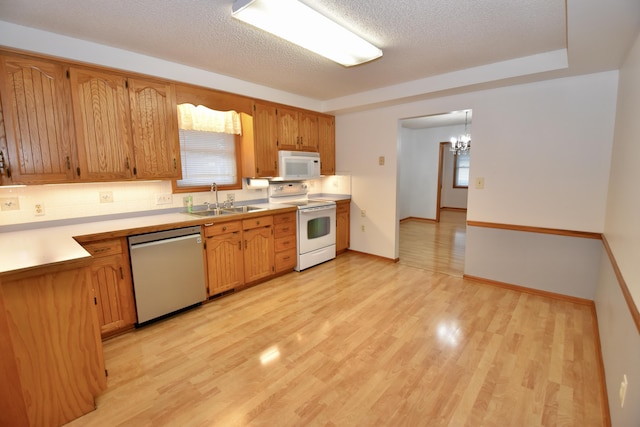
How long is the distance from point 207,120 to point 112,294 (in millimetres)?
2071

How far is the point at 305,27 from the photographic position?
201cm

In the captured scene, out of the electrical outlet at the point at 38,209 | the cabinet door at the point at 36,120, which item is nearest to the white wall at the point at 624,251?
the cabinet door at the point at 36,120

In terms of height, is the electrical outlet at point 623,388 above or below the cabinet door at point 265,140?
below

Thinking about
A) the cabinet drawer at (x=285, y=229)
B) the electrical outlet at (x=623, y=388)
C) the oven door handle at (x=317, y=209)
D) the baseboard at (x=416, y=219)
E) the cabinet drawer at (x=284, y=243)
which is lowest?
the baseboard at (x=416, y=219)

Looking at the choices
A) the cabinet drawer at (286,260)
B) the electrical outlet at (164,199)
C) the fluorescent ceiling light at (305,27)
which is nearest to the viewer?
the fluorescent ceiling light at (305,27)

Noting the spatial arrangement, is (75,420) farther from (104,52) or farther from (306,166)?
(306,166)

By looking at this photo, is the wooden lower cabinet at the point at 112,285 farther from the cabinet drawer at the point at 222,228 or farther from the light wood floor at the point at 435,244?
the light wood floor at the point at 435,244

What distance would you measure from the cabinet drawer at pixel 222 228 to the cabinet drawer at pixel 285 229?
56 cm

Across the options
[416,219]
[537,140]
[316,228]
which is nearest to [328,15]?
[537,140]

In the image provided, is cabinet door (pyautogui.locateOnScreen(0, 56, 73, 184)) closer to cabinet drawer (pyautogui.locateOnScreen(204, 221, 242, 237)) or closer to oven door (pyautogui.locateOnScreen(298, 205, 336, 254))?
cabinet drawer (pyautogui.locateOnScreen(204, 221, 242, 237))

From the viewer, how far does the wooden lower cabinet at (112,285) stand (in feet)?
7.50

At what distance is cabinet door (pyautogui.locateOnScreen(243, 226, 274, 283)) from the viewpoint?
3.36 metres

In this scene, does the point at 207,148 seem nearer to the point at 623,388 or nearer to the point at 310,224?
the point at 310,224

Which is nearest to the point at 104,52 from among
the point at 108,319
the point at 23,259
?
the point at 23,259
